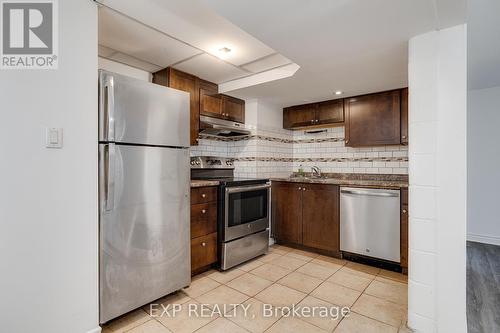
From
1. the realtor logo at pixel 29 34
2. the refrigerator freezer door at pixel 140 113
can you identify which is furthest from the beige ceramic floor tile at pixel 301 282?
the realtor logo at pixel 29 34

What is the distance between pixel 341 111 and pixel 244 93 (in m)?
1.37

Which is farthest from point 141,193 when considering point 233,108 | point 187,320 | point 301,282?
point 233,108

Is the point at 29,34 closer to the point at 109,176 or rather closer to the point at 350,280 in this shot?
the point at 109,176

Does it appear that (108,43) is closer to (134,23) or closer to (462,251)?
(134,23)

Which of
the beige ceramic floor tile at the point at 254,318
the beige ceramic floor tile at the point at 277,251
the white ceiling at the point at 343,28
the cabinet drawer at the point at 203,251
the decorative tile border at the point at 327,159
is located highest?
the white ceiling at the point at 343,28

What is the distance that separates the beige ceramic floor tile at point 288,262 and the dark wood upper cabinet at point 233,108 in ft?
6.39

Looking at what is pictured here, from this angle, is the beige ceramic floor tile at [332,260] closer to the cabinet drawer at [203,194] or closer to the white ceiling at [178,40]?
the cabinet drawer at [203,194]

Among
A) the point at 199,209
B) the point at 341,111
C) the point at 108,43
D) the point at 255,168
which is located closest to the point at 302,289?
the point at 199,209

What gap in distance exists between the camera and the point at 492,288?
230 cm

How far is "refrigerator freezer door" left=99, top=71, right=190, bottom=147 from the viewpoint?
65.7 inches

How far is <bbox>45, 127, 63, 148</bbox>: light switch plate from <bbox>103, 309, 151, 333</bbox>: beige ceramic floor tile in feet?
4.28

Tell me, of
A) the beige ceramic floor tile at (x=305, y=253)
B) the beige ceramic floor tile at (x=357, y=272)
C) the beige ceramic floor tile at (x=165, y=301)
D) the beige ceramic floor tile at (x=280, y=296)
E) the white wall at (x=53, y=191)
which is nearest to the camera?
the white wall at (x=53, y=191)

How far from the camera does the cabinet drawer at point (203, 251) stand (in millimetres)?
2457

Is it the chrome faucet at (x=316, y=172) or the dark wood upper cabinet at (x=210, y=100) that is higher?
the dark wood upper cabinet at (x=210, y=100)
